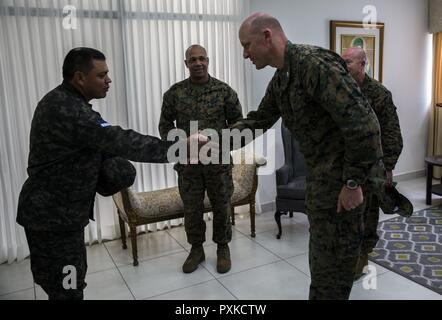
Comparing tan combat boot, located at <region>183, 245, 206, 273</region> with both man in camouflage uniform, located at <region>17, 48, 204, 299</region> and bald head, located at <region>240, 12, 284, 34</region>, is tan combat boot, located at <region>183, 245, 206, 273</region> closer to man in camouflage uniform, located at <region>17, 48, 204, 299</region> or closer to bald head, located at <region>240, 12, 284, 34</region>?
man in camouflage uniform, located at <region>17, 48, 204, 299</region>

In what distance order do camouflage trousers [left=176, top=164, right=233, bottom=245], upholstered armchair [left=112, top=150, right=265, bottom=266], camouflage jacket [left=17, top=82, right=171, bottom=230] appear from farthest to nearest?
upholstered armchair [left=112, top=150, right=265, bottom=266] < camouflage trousers [left=176, top=164, right=233, bottom=245] < camouflage jacket [left=17, top=82, right=171, bottom=230]

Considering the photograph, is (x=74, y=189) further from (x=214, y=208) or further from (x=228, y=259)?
(x=228, y=259)

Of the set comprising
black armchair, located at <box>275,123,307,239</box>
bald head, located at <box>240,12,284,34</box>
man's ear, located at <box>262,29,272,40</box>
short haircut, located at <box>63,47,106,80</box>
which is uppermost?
bald head, located at <box>240,12,284,34</box>

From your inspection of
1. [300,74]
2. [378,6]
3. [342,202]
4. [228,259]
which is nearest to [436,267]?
[228,259]

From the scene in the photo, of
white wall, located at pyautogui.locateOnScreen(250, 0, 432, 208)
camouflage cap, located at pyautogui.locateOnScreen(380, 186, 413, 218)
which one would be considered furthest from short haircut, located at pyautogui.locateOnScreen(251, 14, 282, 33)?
white wall, located at pyautogui.locateOnScreen(250, 0, 432, 208)

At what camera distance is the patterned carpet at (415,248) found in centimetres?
273

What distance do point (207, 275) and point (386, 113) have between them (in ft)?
5.46

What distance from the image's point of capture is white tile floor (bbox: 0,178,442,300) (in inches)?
101

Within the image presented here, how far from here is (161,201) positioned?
10.5ft

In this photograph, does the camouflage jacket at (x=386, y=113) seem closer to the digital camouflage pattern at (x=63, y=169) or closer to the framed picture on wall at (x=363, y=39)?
the digital camouflage pattern at (x=63, y=169)

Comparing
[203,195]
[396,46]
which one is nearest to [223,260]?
[203,195]

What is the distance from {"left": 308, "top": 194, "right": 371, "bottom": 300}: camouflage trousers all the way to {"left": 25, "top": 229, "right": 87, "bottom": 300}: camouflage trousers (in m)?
1.07

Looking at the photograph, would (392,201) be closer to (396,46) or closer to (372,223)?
(372,223)

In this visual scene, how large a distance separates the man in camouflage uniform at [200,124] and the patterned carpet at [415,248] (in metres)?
1.26
